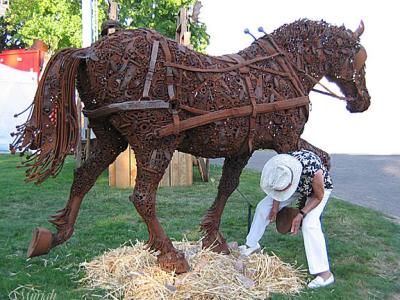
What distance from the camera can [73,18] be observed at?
54.4ft

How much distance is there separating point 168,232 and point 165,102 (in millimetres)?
2332

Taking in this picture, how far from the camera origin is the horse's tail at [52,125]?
293 centimetres

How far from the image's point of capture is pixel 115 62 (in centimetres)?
293

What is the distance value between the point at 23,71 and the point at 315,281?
11264 millimetres

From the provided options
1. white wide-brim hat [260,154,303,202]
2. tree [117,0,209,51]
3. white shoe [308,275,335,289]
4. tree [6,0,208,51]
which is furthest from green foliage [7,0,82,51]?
white shoe [308,275,335,289]

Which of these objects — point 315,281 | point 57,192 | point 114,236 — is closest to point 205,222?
point 315,281

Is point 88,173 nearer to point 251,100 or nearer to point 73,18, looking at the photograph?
point 251,100

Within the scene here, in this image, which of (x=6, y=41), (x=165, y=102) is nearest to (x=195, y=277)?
(x=165, y=102)

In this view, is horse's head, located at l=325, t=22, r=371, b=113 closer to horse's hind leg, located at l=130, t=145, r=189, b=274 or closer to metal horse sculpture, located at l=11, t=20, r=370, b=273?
metal horse sculpture, located at l=11, t=20, r=370, b=273

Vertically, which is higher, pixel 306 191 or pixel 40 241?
pixel 306 191

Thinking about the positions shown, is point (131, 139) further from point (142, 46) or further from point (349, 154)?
point (349, 154)

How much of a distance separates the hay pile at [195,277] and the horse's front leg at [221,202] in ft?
0.36

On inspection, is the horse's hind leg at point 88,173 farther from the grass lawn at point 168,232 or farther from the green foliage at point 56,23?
the green foliage at point 56,23

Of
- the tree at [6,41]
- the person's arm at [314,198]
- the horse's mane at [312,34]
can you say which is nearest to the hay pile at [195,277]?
the person's arm at [314,198]
